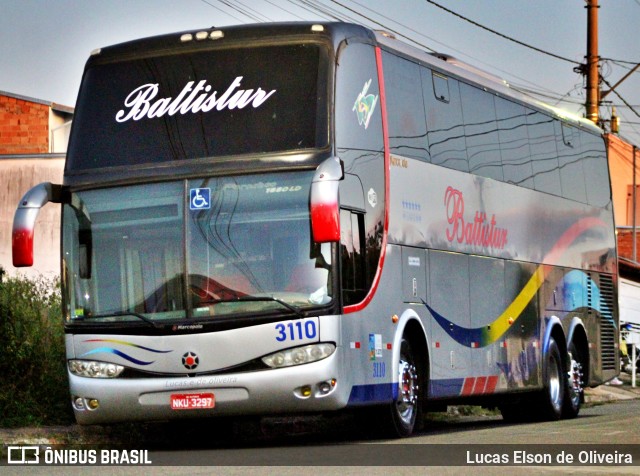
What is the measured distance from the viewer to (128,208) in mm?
13812

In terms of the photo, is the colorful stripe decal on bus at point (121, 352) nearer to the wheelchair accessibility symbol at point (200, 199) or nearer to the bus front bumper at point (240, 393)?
the bus front bumper at point (240, 393)

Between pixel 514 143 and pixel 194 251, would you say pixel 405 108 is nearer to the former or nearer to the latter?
pixel 194 251

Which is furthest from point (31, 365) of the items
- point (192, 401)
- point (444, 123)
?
point (444, 123)

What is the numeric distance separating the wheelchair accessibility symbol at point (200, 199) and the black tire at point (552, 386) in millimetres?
7706

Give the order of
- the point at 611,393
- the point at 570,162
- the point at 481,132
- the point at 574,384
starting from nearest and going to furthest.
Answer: the point at 481,132
the point at 574,384
the point at 570,162
the point at 611,393

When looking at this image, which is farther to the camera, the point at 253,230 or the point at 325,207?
the point at 253,230

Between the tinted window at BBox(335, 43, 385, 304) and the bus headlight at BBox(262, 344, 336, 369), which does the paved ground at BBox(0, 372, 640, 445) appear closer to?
the bus headlight at BBox(262, 344, 336, 369)

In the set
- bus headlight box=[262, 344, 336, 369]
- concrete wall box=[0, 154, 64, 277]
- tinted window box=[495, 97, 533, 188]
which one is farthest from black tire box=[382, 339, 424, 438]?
concrete wall box=[0, 154, 64, 277]

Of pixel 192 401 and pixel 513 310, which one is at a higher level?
pixel 513 310

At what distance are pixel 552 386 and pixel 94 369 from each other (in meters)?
8.54

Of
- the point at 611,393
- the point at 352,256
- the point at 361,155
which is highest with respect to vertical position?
the point at 361,155

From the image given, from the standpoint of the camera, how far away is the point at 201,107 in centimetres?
1396

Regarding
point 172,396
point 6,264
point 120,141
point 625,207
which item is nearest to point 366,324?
point 172,396

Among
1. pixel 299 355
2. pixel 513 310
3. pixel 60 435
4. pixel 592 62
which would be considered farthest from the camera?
pixel 592 62
